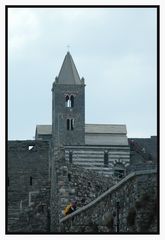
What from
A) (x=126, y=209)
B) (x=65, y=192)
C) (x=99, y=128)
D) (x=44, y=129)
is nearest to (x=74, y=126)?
(x=99, y=128)

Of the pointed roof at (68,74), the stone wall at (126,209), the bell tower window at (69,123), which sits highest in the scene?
the pointed roof at (68,74)

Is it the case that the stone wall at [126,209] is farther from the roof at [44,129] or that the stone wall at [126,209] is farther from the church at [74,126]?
the roof at [44,129]

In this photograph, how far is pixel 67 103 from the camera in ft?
304

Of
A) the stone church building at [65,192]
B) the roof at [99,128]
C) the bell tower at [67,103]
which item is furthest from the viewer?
the bell tower at [67,103]

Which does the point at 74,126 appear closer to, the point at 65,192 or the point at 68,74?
the point at 68,74

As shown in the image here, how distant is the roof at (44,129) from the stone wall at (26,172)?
62.7 metres

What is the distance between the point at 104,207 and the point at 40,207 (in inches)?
320

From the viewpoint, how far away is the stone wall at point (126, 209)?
50.5ft

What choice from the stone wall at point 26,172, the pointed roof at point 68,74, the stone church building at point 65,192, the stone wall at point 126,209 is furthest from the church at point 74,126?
the stone wall at point 126,209

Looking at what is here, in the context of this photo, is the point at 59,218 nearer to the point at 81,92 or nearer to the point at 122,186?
the point at 122,186

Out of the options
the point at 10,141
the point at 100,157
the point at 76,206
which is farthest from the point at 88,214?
the point at 100,157

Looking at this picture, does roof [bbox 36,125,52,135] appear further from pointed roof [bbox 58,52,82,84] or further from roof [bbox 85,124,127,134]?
pointed roof [bbox 58,52,82,84]

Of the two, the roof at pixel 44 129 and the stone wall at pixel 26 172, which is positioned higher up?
the roof at pixel 44 129

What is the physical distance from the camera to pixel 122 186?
17.3m
